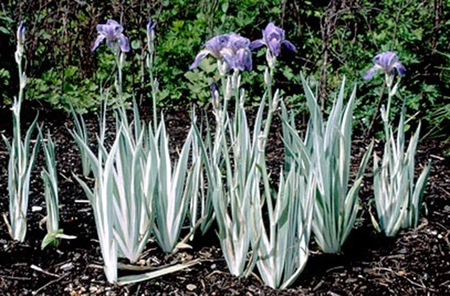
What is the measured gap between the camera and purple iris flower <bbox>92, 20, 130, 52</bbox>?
2.64 metres

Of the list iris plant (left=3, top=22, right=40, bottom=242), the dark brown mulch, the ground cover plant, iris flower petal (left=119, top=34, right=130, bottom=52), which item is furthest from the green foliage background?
iris flower petal (left=119, top=34, right=130, bottom=52)

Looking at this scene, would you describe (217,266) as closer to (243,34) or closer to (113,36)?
(113,36)

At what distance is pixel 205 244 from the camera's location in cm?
299

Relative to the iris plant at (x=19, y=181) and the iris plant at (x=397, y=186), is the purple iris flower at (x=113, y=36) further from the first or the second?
the iris plant at (x=397, y=186)

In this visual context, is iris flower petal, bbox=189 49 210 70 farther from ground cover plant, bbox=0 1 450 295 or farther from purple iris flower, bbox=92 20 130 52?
purple iris flower, bbox=92 20 130 52

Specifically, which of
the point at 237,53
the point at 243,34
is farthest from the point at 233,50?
the point at 243,34

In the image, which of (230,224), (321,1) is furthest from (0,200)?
(321,1)

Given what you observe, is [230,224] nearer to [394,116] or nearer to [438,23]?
[394,116]

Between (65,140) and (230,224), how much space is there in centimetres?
193

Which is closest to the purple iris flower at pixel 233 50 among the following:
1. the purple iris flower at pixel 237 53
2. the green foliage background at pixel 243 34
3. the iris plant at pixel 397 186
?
the purple iris flower at pixel 237 53

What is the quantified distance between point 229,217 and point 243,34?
114 inches

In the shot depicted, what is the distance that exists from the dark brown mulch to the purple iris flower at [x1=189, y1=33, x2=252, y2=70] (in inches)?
30.5

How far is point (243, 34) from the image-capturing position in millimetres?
5453

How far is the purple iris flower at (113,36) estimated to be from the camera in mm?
2643
